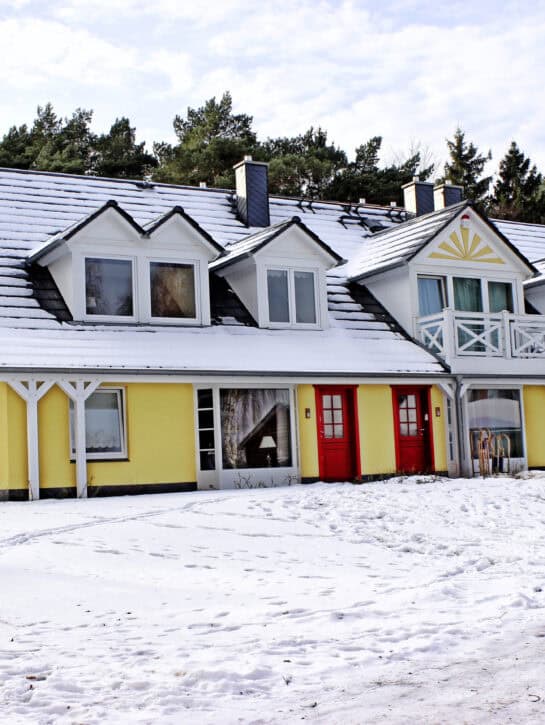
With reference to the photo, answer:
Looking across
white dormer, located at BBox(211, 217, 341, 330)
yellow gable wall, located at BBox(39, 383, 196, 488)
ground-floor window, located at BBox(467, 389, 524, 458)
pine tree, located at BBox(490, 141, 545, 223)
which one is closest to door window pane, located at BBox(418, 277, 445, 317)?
ground-floor window, located at BBox(467, 389, 524, 458)

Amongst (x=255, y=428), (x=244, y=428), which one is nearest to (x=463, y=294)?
(x=255, y=428)

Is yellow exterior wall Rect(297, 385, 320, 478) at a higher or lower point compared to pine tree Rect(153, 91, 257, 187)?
lower

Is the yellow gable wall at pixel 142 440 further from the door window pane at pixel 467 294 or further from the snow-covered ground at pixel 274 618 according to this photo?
the door window pane at pixel 467 294

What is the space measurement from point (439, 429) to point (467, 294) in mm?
3849

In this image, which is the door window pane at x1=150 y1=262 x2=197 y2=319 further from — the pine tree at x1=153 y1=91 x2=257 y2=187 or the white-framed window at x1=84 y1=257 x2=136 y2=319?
the pine tree at x1=153 y1=91 x2=257 y2=187

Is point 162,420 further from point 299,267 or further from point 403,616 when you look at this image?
→ point 403,616

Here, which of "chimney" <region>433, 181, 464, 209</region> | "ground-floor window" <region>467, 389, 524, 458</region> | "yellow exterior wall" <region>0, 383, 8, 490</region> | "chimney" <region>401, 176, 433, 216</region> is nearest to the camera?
"yellow exterior wall" <region>0, 383, 8, 490</region>

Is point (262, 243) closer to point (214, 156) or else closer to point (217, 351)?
point (217, 351)

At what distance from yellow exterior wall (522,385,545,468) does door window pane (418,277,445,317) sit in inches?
108

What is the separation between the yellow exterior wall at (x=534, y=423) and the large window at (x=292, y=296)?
5.45 m

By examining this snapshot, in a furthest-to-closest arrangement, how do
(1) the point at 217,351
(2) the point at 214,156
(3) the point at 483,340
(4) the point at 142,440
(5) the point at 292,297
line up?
1. (2) the point at 214,156
2. (3) the point at 483,340
3. (5) the point at 292,297
4. (1) the point at 217,351
5. (4) the point at 142,440

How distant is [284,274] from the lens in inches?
824

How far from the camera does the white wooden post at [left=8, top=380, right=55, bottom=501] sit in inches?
656

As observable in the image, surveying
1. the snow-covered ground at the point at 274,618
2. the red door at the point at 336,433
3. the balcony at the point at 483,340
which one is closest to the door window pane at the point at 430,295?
the balcony at the point at 483,340
